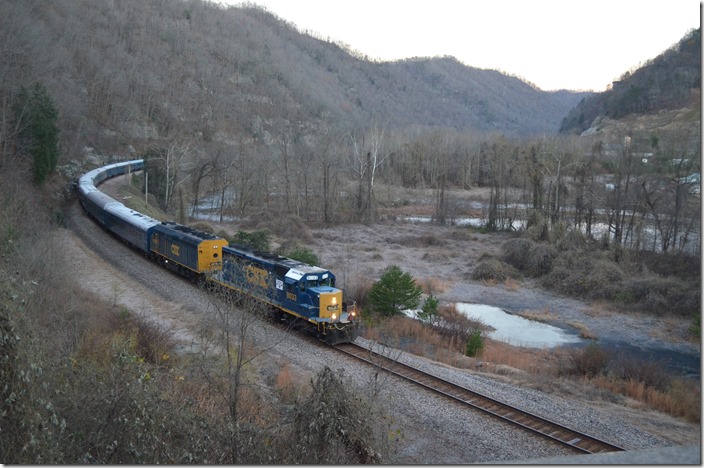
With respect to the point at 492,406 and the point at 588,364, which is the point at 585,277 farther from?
the point at 492,406

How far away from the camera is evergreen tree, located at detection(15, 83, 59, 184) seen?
1439 inches

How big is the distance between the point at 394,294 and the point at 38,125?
96.0ft

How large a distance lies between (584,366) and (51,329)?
17103 millimetres

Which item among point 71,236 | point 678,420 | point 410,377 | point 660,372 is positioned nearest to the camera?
point 678,420

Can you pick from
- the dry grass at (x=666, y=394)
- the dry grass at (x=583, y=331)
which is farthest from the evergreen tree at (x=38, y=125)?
the dry grass at (x=666, y=394)

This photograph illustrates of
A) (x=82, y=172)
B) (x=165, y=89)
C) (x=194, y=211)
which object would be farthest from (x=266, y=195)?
(x=165, y=89)

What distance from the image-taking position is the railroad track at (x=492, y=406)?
1192cm

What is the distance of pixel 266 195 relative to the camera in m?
64.0

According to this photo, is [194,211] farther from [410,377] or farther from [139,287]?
[410,377]

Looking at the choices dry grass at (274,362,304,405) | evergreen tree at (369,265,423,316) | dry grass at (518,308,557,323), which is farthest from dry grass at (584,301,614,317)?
dry grass at (274,362,304,405)

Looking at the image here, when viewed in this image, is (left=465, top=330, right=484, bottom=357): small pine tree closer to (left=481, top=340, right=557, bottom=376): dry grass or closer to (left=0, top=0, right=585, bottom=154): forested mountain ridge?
(left=481, top=340, right=557, bottom=376): dry grass

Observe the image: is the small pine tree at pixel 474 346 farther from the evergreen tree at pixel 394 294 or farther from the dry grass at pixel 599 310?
the dry grass at pixel 599 310

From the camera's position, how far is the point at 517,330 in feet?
89.3

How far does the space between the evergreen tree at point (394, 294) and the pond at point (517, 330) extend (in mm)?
4423
